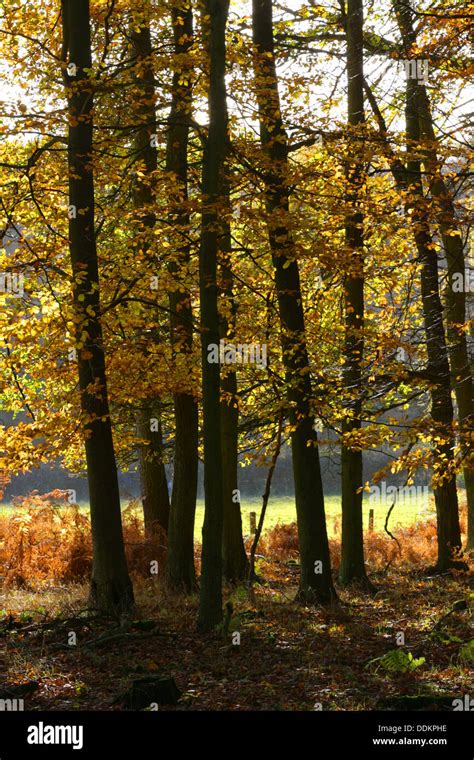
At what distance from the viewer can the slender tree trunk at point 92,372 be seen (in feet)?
34.3

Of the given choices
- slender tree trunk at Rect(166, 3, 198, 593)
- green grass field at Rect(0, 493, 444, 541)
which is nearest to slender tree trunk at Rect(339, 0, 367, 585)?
slender tree trunk at Rect(166, 3, 198, 593)

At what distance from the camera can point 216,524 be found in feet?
33.2

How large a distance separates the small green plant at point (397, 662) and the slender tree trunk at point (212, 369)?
98.7 inches

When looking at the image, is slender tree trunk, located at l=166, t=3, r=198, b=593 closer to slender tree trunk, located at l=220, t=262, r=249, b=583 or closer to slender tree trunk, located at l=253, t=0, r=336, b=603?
slender tree trunk, located at l=220, t=262, r=249, b=583

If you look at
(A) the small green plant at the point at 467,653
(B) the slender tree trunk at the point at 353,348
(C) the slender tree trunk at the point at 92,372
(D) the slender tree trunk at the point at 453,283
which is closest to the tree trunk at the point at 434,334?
(D) the slender tree trunk at the point at 453,283

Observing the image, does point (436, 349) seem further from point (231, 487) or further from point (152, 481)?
point (152, 481)

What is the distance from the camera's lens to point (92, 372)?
10.5 meters

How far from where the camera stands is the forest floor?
7.12 meters

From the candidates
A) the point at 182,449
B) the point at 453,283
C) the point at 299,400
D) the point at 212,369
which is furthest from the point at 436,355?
the point at 212,369

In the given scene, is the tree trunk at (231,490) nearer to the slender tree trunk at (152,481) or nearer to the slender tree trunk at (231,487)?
the slender tree trunk at (231,487)

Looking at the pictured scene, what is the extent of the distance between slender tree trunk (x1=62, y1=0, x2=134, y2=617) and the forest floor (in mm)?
600
